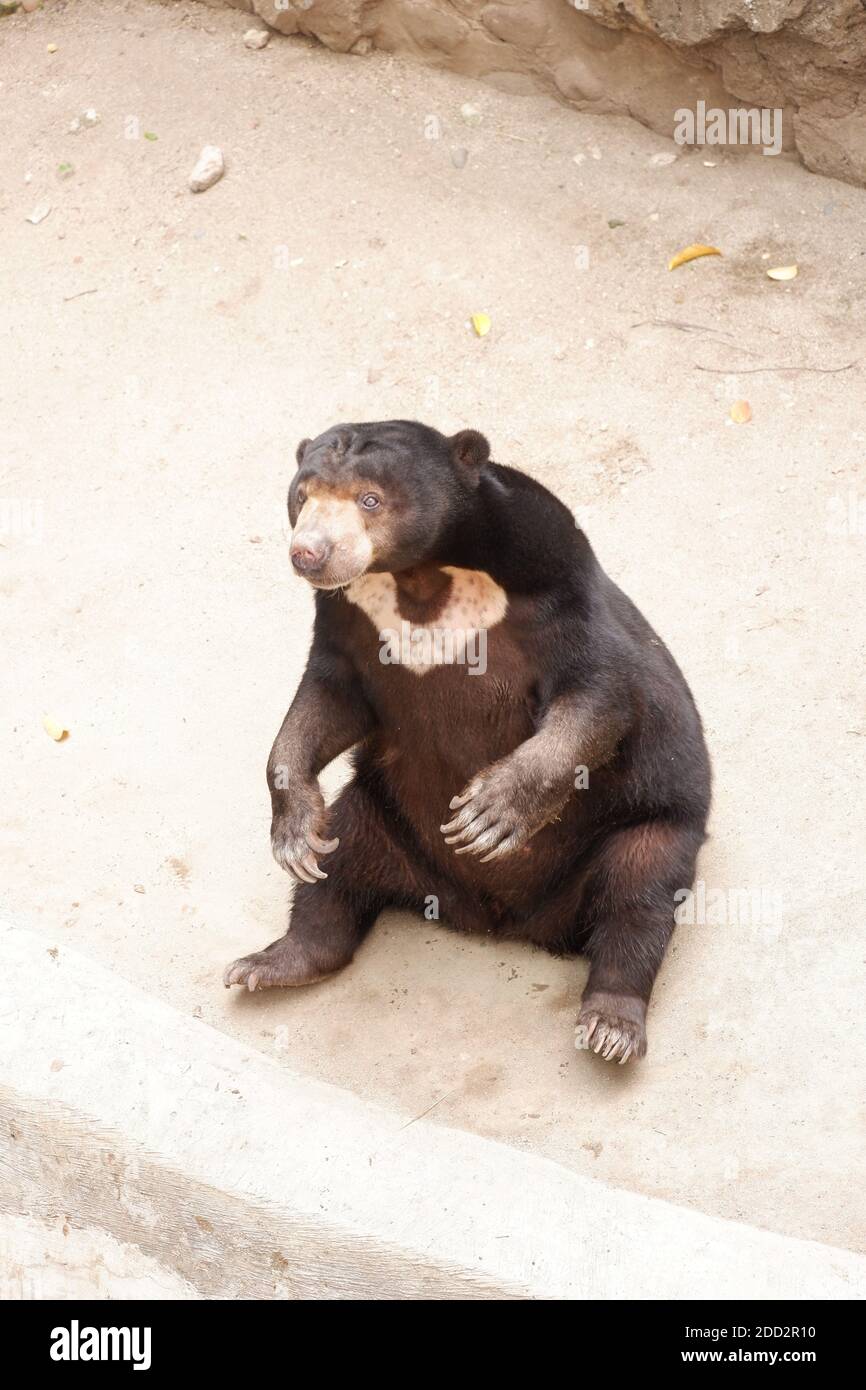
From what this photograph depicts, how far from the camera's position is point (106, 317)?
8.61m

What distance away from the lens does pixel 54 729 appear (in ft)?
21.3

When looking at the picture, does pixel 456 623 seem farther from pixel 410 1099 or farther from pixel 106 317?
pixel 106 317

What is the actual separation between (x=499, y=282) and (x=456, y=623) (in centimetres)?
379

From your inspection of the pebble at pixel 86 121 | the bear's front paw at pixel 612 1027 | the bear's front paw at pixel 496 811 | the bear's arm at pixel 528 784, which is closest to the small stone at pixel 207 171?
the pebble at pixel 86 121

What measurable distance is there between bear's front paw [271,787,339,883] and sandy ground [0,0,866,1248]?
55 centimetres

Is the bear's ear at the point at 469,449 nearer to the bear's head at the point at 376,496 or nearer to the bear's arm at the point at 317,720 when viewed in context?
the bear's head at the point at 376,496

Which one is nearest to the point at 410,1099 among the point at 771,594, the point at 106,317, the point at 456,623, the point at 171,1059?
the point at 171,1059

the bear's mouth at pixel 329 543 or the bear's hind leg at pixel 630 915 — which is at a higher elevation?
the bear's mouth at pixel 329 543

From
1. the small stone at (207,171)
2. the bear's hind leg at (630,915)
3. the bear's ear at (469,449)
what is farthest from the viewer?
the small stone at (207,171)

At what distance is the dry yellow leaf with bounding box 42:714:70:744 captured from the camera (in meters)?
6.47

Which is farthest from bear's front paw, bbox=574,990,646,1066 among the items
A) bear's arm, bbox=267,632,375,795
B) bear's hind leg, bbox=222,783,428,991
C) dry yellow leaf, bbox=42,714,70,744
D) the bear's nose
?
dry yellow leaf, bbox=42,714,70,744

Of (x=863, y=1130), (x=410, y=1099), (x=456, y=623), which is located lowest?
(x=410, y=1099)

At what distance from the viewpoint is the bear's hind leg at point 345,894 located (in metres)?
5.21

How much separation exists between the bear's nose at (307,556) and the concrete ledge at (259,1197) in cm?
114
